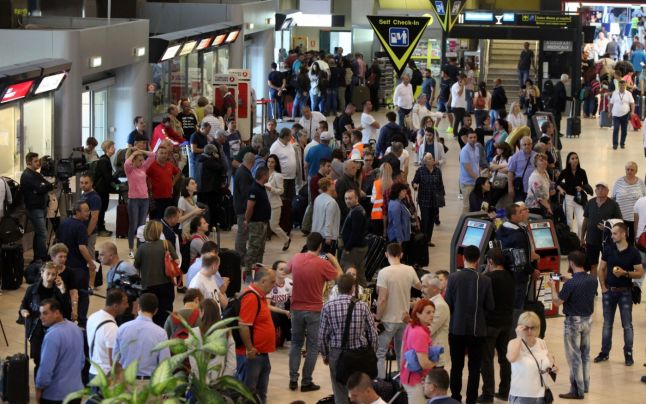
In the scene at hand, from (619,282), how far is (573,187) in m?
5.27

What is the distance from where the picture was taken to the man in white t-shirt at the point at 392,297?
1181 centimetres

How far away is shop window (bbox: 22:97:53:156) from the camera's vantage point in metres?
19.2

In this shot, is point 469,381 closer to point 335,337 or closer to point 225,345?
point 335,337

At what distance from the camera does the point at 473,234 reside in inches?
579

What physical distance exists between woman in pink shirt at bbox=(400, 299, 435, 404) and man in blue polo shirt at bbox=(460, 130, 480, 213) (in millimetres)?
9538

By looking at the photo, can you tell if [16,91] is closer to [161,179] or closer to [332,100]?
[161,179]

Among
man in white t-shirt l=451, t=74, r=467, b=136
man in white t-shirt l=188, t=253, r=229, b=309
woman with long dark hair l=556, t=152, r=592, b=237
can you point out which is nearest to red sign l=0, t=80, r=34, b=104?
man in white t-shirt l=188, t=253, r=229, b=309

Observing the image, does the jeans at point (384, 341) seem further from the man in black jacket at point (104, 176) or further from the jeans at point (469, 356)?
the man in black jacket at point (104, 176)

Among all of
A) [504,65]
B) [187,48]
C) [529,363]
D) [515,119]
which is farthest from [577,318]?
[504,65]

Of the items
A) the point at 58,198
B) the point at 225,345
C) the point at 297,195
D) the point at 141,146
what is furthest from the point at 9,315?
the point at 225,345

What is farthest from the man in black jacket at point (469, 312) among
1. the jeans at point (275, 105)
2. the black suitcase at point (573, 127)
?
the jeans at point (275, 105)

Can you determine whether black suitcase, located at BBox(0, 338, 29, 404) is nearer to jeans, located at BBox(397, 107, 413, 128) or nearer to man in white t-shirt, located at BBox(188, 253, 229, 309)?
man in white t-shirt, located at BBox(188, 253, 229, 309)

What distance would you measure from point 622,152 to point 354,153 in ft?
40.5

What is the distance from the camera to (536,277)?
44.4 feet
